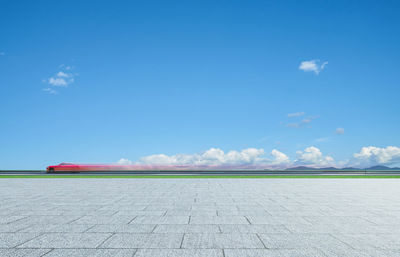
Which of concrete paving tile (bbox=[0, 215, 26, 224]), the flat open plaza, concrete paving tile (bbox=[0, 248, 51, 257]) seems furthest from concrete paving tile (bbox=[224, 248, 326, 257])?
concrete paving tile (bbox=[0, 215, 26, 224])

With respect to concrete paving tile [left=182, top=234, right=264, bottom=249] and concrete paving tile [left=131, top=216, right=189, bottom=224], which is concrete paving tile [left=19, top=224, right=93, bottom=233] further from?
concrete paving tile [left=182, top=234, right=264, bottom=249]

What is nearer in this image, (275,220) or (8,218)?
(275,220)

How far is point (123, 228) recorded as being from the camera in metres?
6.57

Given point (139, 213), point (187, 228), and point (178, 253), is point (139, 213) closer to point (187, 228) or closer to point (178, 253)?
point (187, 228)

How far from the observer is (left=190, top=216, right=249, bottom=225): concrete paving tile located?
725cm

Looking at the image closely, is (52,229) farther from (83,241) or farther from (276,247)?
(276,247)

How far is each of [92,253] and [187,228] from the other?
2428 millimetres

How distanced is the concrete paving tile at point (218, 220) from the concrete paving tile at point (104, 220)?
6.17 ft

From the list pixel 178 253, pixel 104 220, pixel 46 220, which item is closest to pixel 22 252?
pixel 104 220

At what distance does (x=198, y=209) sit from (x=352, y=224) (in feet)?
15.2

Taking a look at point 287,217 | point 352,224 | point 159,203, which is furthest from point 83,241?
point 352,224

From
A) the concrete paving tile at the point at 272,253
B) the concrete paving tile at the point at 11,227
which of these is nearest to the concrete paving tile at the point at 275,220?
the concrete paving tile at the point at 272,253

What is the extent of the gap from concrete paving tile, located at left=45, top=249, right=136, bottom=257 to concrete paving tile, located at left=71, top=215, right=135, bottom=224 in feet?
7.12

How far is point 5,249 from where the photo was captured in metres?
5.16
